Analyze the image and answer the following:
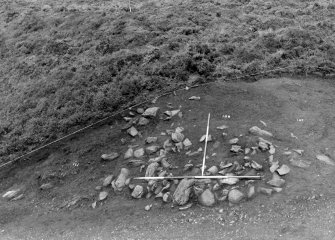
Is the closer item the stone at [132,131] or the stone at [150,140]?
the stone at [150,140]

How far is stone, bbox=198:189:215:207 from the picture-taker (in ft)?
26.2

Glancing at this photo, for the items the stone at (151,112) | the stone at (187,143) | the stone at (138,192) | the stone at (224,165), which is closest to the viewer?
the stone at (138,192)

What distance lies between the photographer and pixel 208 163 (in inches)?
354

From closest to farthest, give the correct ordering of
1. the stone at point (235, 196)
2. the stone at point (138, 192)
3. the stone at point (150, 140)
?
1. the stone at point (235, 196)
2. the stone at point (138, 192)
3. the stone at point (150, 140)

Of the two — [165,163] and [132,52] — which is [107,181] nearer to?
[165,163]

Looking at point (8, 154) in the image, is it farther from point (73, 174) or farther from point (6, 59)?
point (6, 59)

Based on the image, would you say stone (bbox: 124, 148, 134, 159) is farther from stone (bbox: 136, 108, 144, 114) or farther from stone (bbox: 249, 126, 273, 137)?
stone (bbox: 249, 126, 273, 137)

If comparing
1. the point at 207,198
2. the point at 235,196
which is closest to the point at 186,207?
the point at 207,198

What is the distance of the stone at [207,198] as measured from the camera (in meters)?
8.00

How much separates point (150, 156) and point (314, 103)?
Answer: 5.06 metres

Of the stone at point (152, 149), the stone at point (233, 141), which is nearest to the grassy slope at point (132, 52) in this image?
the stone at point (152, 149)

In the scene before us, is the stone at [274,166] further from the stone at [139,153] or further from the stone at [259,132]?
the stone at [139,153]

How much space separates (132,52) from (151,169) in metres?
6.08

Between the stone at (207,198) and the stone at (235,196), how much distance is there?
375 millimetres
